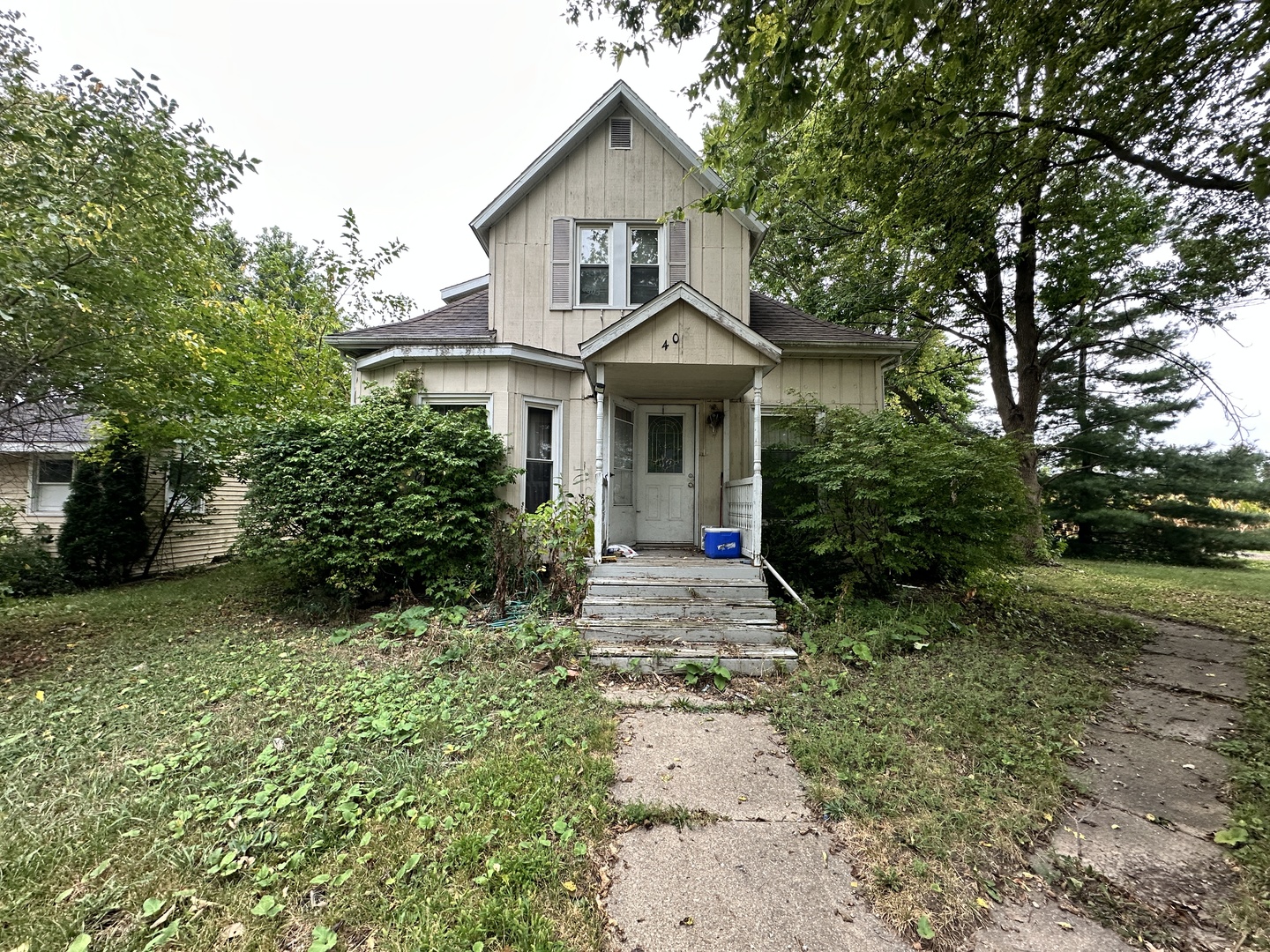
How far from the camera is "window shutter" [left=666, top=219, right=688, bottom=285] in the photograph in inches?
293

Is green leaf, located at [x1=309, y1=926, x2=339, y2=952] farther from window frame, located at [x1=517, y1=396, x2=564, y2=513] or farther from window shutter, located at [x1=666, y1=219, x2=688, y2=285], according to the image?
window shutter, located at [x1=666, y1=219, x2=688, y2=285]

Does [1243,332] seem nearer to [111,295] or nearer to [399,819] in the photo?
[399,819]

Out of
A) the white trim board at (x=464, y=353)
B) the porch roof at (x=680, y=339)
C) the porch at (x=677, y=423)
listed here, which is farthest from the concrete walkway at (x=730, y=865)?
the white trim board at (x=464, y=353)

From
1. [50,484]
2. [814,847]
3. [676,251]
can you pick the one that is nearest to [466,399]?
[676,251]

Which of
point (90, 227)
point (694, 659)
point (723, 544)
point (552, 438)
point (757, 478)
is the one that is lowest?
point (694, 659)

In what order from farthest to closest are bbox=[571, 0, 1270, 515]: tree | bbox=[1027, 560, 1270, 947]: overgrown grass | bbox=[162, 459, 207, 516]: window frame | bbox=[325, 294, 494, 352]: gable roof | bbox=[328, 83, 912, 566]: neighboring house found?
bbox=[162, 459, 207, 516]: window frame, bbox=[328, 83, 912, 566]: neighboring house, bbox=[325, 294, 494, 352]: gable roof, bbox=[571, 0, 1270, 515]: tree, bbox=[1027, 560, 1270, 947]: overgrown grass

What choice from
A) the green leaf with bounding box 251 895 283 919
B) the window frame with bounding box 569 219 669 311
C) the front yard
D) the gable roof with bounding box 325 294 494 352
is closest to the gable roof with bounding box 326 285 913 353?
the gable roof with bounding box 325 294 494 352

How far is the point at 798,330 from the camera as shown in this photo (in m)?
7.67

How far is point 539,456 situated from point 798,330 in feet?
15.4

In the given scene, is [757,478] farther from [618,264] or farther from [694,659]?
[618,264]

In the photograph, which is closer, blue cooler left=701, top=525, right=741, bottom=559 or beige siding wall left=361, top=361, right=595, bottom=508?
blue cooler left=701, top=525, right=741, bottom=559

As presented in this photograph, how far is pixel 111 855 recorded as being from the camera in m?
2.23

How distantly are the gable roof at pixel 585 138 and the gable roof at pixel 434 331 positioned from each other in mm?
1314

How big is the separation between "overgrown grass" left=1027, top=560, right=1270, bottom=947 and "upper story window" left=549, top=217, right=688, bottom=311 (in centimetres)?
743
